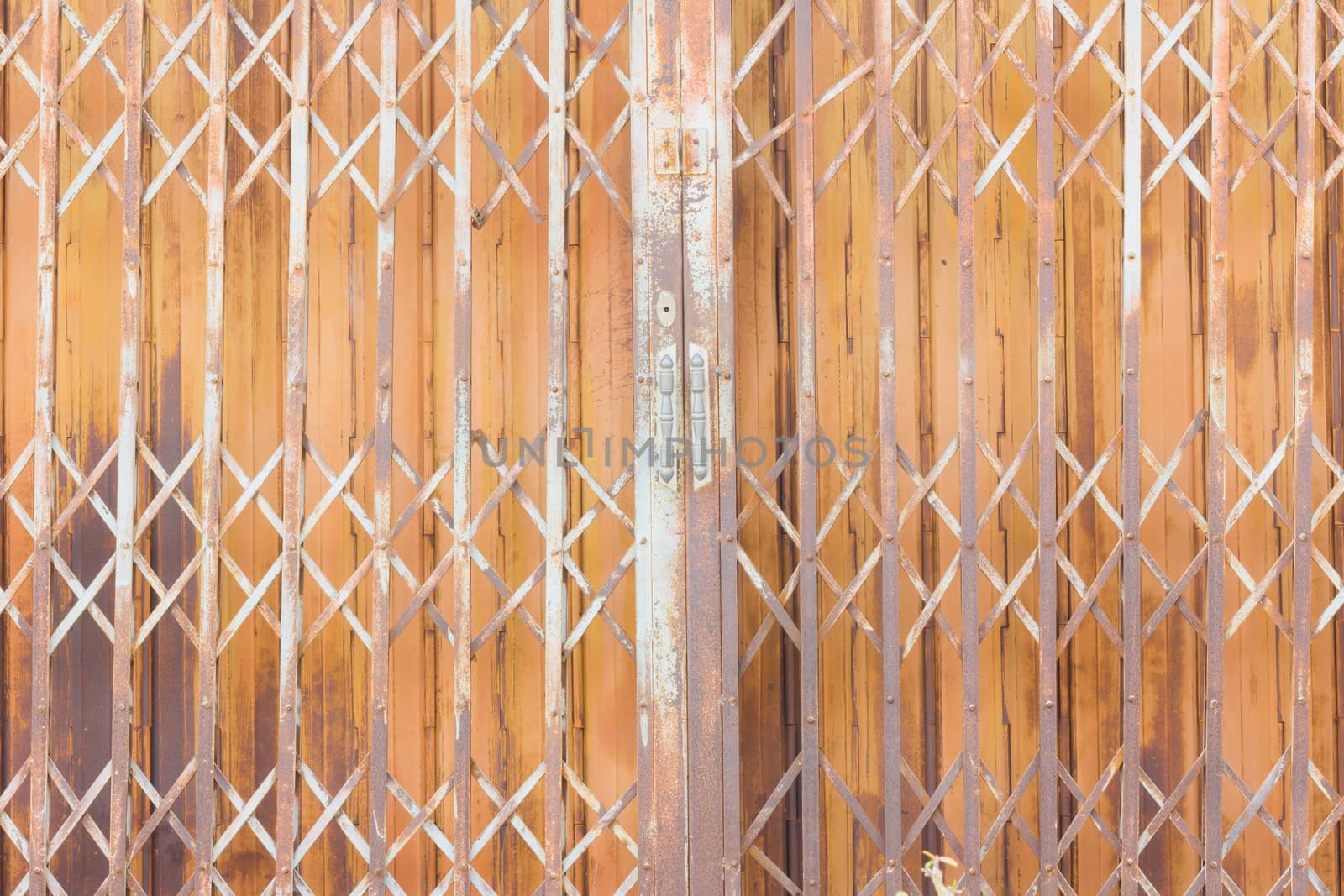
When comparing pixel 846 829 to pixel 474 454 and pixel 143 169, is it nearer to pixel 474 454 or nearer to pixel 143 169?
pixel 474 454

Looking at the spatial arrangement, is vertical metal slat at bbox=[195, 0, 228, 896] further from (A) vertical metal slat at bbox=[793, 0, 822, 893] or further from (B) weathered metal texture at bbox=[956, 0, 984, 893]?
(B) weathered metal texture at bbox=[956, 0, 984, 893]

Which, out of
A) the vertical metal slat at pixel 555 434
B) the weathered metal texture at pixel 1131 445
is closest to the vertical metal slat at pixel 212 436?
the vertical metal slat at pixel 555 434

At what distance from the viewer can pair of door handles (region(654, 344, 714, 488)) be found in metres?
2.41

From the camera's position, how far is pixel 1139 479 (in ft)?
8.65

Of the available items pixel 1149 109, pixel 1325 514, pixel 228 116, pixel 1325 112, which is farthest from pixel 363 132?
pixel 1325 514

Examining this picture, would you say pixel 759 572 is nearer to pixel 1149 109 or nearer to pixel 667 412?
pixel 667 412

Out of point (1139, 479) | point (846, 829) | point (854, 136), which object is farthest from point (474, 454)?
point (1139, 479)

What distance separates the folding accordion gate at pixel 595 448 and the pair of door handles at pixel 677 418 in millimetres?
214

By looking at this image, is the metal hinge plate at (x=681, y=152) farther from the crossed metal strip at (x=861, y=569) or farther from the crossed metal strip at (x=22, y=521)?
the crossed metal strip at (x=22, y=521)

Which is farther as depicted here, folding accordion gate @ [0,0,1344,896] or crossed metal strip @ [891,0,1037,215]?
folding accordion gate @ [0,0,1344,896]

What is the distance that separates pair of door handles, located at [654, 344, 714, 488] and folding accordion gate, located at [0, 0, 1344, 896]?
214mm

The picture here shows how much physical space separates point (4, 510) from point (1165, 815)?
136 inches

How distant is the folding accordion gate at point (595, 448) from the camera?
2.48m

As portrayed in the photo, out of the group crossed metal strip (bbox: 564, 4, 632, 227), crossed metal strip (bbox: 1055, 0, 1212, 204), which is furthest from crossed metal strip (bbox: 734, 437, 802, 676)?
crossed metal strip (bbox: 1055, 0, 1212, 204)
